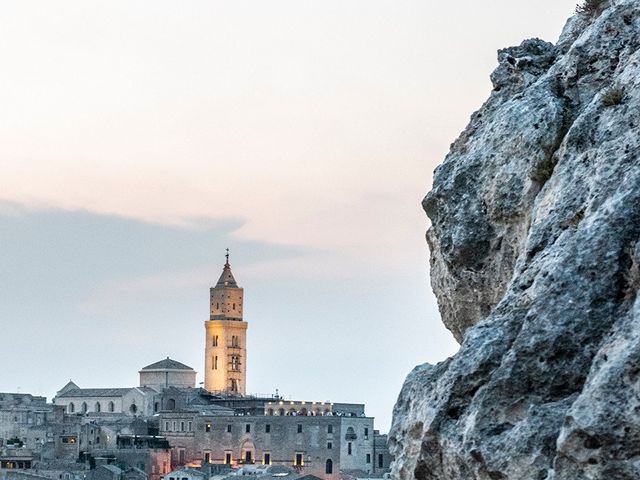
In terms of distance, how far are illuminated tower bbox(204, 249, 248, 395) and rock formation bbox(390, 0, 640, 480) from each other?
521 ft

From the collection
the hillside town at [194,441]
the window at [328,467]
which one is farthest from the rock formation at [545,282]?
the window at [328,467]

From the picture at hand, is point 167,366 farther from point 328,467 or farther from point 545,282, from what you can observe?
point 545,282

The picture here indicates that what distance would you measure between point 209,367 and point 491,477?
165786 millimetres

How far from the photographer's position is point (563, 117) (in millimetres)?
11633

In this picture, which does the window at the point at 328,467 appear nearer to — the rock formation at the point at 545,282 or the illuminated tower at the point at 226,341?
the illuminated tower at the point at 226,341

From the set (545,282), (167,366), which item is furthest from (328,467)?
(545,282)

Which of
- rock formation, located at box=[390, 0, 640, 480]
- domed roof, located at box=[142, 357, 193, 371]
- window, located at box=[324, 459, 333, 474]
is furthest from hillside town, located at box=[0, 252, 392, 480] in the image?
rock formation, located at box=[390, 0, 640, 480]

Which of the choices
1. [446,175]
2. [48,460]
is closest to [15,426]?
[48,460]

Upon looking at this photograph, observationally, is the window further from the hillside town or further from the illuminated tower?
the illuminated tower

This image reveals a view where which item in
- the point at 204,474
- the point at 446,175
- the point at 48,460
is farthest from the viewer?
the point at 48,460

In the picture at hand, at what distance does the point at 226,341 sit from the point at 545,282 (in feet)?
543

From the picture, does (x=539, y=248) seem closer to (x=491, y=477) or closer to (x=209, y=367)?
(x=491, y=477)

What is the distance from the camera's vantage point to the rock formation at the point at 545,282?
803cm

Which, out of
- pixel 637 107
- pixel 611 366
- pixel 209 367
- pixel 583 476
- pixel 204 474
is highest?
pixel 209 367
